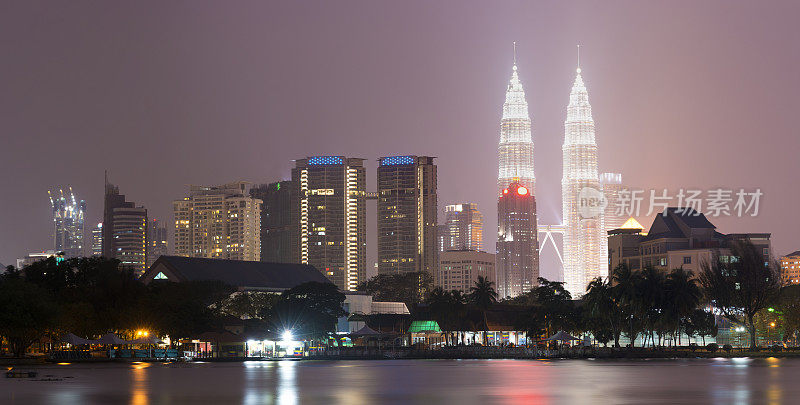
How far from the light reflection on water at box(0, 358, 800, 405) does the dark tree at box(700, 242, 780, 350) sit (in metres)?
45.8

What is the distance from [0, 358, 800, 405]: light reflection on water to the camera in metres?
56.2

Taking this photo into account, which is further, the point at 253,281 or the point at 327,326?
the point at 253,281

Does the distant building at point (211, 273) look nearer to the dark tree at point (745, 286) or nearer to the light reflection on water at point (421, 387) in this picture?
the dark tree at point (745, 286)

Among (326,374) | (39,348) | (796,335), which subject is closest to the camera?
(326,374)

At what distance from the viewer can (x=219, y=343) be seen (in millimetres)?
135750

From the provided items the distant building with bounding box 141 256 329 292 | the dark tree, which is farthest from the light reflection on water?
the distant building with bounding box 141 256 329 292

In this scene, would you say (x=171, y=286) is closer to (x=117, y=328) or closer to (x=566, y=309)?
(x=117, y=328)

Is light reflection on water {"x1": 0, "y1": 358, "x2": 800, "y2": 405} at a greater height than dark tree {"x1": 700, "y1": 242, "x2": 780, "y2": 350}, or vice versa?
dark tree {"x1": 700, "y1": 242, "x2": 780, "y2": 350}

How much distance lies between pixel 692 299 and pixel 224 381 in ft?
→ 254

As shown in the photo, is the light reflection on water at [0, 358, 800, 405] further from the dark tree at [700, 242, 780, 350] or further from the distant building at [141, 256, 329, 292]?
the distant building at [141, 256, 329, 292]

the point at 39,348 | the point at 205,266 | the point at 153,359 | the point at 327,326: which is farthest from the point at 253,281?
the point at 153,359

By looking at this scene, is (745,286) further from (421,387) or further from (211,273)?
(211,273)

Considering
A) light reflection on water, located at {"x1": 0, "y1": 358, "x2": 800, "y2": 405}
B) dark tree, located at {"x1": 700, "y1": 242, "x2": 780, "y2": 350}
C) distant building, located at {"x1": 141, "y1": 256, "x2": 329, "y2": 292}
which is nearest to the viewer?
light reflection on water, located at {"x1": 0, "y1": 358, "x2": 800, "y2": 405}

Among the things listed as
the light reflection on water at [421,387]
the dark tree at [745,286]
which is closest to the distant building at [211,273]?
the dark tree at [745,286]
